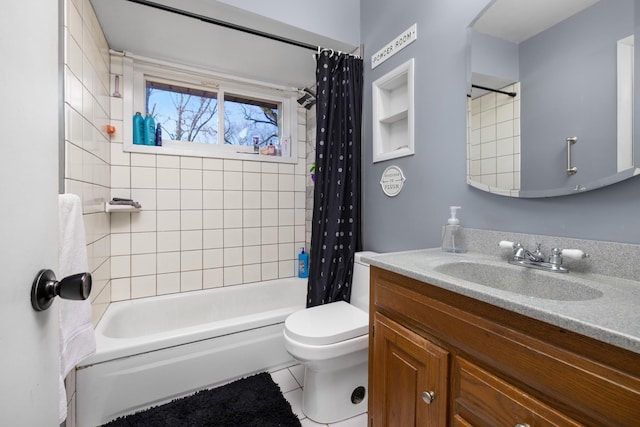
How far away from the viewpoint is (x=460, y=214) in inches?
50.3

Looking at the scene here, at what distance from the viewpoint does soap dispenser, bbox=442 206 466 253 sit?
122cm

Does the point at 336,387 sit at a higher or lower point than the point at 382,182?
lower

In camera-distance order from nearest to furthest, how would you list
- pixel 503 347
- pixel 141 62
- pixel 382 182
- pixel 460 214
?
pixel 503 347 → pixel 460 214 → pixel 382 182 → pixel 141 62

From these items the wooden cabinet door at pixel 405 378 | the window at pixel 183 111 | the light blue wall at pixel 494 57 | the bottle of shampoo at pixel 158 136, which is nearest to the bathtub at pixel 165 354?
the wooden cabinet door at pixel 405 378

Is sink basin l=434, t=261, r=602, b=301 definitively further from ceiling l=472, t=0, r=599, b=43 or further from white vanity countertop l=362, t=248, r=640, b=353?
ceiling l=472, t=0, r=599, b=43

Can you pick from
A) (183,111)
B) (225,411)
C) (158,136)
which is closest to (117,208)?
(158,136)

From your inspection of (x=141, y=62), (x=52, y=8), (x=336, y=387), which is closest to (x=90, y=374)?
(x=336, y=387)

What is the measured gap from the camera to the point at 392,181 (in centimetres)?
165

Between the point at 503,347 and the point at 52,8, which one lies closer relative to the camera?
the point at 52,8

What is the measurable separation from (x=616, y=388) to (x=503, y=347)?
7.2 inches

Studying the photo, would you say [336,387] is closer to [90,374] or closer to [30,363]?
[90,374]

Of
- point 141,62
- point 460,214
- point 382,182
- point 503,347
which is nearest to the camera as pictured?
point 503,347

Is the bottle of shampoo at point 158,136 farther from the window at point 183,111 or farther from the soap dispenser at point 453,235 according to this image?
A: the soap dispenser at point 453,235

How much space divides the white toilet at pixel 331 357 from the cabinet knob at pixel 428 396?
546 millimetres
